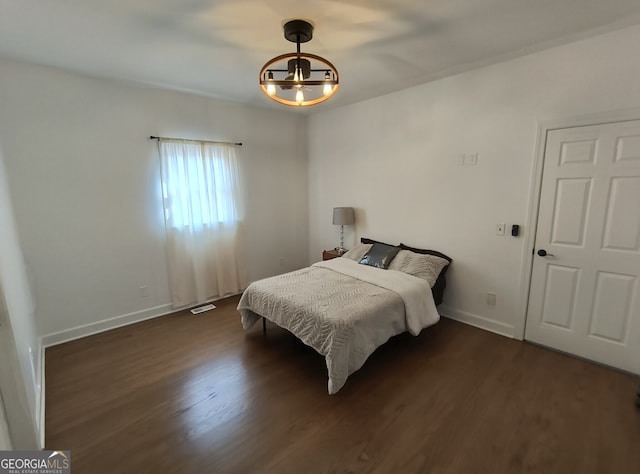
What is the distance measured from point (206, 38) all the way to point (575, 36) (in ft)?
9.49

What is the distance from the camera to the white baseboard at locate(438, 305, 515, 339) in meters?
2.97

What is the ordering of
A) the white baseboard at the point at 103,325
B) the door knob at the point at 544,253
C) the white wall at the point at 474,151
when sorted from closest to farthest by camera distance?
the white wall at the point at 474,151, the door knob at the point at 544,253, the white baseboard at the point at 103,325

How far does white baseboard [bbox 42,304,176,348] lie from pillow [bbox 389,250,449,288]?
2.83m

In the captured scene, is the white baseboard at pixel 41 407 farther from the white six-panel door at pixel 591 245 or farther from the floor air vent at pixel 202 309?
the white six-panel door at pixel 591 245

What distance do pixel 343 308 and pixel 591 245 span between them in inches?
83.7

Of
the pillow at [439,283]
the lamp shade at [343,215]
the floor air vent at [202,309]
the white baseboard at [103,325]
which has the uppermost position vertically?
the lamp shade at [343,215]

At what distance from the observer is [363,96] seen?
378 centimetres

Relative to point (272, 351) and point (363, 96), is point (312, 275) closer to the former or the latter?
point (272, 351)

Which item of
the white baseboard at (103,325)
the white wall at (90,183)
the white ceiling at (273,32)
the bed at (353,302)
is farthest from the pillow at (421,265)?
the white baseboard at (103,325)

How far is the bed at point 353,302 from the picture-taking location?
219cm

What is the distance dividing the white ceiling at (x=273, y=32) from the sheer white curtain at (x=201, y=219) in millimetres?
922

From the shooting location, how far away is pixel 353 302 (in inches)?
96.1

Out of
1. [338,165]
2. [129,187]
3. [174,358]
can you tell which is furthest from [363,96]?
[174,358]

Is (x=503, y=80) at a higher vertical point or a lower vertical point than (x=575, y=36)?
lower
